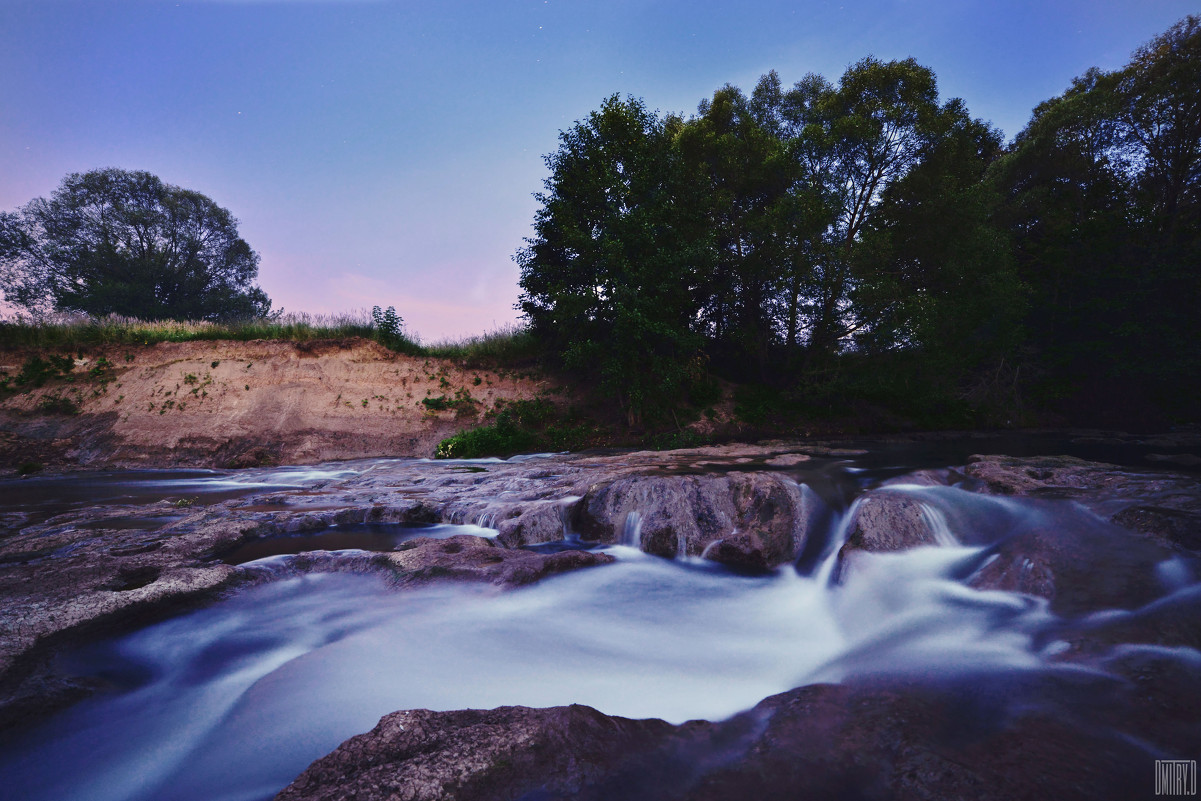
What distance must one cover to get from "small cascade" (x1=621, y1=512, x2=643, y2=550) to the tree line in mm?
9265

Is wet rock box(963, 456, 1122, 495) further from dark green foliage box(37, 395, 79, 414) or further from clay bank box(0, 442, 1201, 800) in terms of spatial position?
dark green foliage box(37, 395, 79, 414)

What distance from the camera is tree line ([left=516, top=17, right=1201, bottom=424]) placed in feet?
50.3

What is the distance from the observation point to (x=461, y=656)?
336cm

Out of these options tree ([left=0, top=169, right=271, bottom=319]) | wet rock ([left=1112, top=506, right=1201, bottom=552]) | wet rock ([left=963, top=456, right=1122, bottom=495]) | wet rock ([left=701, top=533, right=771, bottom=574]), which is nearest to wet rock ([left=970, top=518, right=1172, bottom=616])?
wet rock ([left=1112, top=506, right=1201, bottom=552])

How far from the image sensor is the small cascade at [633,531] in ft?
18.2

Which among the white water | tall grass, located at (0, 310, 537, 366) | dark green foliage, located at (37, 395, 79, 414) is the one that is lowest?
the white water

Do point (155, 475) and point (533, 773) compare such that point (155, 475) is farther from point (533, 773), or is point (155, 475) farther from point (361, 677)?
point (533, 773)

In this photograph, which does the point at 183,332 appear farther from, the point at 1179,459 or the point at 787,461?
the point at 1179,459

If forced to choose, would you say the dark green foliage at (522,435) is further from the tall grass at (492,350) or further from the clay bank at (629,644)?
the clay bank at (629,644)

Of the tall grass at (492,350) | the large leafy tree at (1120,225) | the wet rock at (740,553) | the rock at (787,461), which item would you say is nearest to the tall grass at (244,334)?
the tall grass at (492,350)

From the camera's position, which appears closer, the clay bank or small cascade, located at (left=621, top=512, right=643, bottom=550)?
the clay bank

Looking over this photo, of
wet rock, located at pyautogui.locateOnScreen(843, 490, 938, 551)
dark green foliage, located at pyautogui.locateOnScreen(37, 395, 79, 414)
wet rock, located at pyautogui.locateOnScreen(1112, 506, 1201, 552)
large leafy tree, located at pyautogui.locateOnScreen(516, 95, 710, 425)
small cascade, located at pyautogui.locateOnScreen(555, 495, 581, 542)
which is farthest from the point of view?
dark green foliage, located at pyautogui.locateOnScreen(37, 395, 79, 414)

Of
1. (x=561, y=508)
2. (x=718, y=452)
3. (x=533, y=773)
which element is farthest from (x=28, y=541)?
(x=718, y=452)

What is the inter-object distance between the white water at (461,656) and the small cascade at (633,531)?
2.46ft
